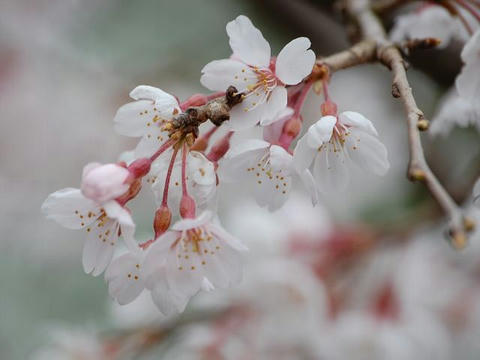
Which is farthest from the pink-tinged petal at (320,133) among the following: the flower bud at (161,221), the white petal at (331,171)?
the flower bud at (161,221)

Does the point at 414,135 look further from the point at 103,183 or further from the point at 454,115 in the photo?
the point at 454,115

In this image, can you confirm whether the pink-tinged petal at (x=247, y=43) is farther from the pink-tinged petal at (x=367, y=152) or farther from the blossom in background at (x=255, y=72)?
the pink-tinged petal at (x=367, y=152)

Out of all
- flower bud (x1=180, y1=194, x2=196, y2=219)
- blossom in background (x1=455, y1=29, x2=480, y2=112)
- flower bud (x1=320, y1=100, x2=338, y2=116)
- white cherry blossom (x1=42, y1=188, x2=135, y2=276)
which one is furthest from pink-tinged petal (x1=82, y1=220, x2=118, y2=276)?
blossom in background (x1=455, y1=29, x2=480, y2=112)

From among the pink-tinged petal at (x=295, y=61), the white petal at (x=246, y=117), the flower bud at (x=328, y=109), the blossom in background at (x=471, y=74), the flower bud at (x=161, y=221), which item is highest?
the pink-tinged petal at (x=295, y=61)

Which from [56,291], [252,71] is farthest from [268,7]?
[56,291]

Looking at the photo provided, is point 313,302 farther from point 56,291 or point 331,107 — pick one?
point 56,291

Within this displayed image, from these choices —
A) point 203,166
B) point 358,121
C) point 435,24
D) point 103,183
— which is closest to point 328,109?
point 358,121
